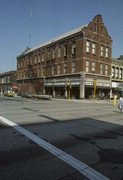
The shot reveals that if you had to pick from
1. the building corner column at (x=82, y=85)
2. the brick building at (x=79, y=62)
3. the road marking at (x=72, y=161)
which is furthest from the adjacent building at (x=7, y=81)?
the road marking at (x=72, y=161)

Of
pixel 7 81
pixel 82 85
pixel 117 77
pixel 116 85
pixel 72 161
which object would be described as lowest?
pixel 72 161

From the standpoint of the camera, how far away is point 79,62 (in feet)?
120

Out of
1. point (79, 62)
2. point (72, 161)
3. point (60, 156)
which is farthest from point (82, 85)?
point (72, 161)

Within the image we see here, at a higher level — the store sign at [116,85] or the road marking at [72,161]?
the store sign at [116,85]

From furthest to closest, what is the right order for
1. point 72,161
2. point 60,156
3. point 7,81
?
point 7,81 < point 60,156 < point 72,161

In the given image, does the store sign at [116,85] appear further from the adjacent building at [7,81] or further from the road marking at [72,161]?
the adjacent building at [7,81]

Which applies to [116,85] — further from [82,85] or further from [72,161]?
[72,161]

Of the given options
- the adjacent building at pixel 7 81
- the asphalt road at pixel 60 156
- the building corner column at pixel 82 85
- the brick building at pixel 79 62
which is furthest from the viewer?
the adjacent building at pixel 7 81

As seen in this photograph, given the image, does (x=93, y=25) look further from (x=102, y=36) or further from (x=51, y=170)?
(x=51, y=170)

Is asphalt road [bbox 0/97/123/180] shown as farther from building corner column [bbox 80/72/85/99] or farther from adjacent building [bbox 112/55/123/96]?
adjacent building [bbox 112/55/123/96]

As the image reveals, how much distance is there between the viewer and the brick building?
3647 cm

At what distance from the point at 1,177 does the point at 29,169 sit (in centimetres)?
61

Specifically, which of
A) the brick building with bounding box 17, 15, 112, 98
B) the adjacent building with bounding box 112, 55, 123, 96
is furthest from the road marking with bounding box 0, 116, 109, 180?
the adjacent building with bounding box 112, 55, 123, 96

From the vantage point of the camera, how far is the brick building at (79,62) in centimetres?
3647
